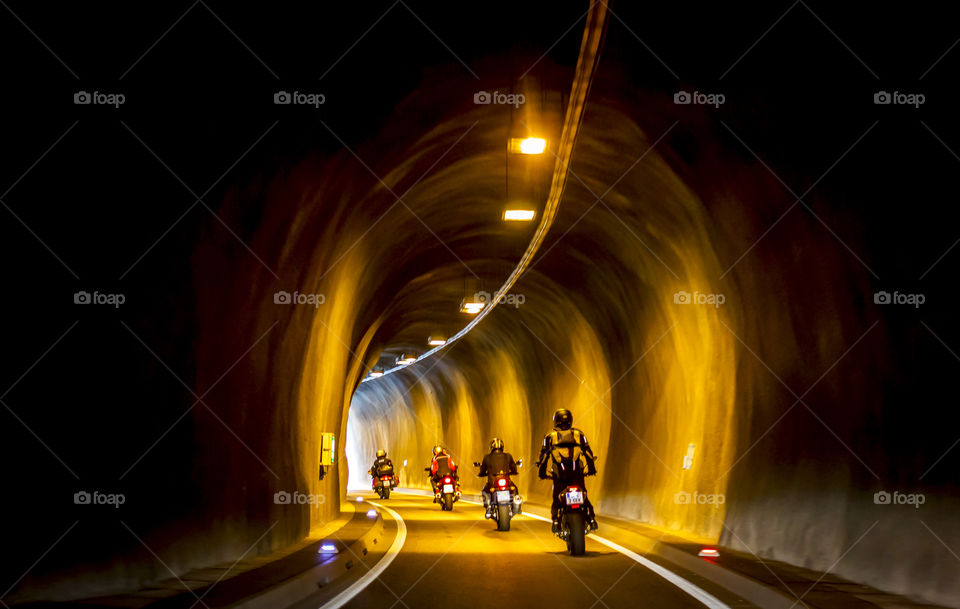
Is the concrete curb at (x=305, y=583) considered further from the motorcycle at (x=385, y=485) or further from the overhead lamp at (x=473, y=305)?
the motorcycle at (x=385, y=485)

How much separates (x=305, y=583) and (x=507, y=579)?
7.40ft

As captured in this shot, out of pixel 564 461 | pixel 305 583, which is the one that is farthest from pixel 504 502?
pixel 305 583

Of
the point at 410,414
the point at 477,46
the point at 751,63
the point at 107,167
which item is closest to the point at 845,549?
the point at 751,63

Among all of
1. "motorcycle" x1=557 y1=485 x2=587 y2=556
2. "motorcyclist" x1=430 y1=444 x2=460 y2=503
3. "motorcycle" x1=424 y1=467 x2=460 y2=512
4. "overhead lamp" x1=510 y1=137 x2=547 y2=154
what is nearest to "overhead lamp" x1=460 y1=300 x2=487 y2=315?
"motorcyclist" x1=430 y1=444 x2=460 y2=503

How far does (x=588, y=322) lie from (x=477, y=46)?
15.0m

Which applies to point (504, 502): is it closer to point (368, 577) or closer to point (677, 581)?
point (368, 577)

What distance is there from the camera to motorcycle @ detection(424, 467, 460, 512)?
98.8ft

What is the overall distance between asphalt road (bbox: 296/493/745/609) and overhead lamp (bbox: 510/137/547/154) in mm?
5568

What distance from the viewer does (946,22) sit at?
8430 mm

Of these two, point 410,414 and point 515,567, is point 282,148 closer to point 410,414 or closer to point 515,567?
point 515,567

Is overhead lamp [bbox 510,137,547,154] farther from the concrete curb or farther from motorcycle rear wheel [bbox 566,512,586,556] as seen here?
the concrete curb

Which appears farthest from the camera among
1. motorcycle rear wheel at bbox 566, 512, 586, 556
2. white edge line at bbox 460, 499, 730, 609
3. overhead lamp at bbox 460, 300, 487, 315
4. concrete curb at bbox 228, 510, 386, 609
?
overhead lamp at bbox 460, 300, 487, 315

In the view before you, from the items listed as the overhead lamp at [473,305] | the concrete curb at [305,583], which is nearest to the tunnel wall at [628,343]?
the concrete curb at [305,583]

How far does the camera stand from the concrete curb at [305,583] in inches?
374
